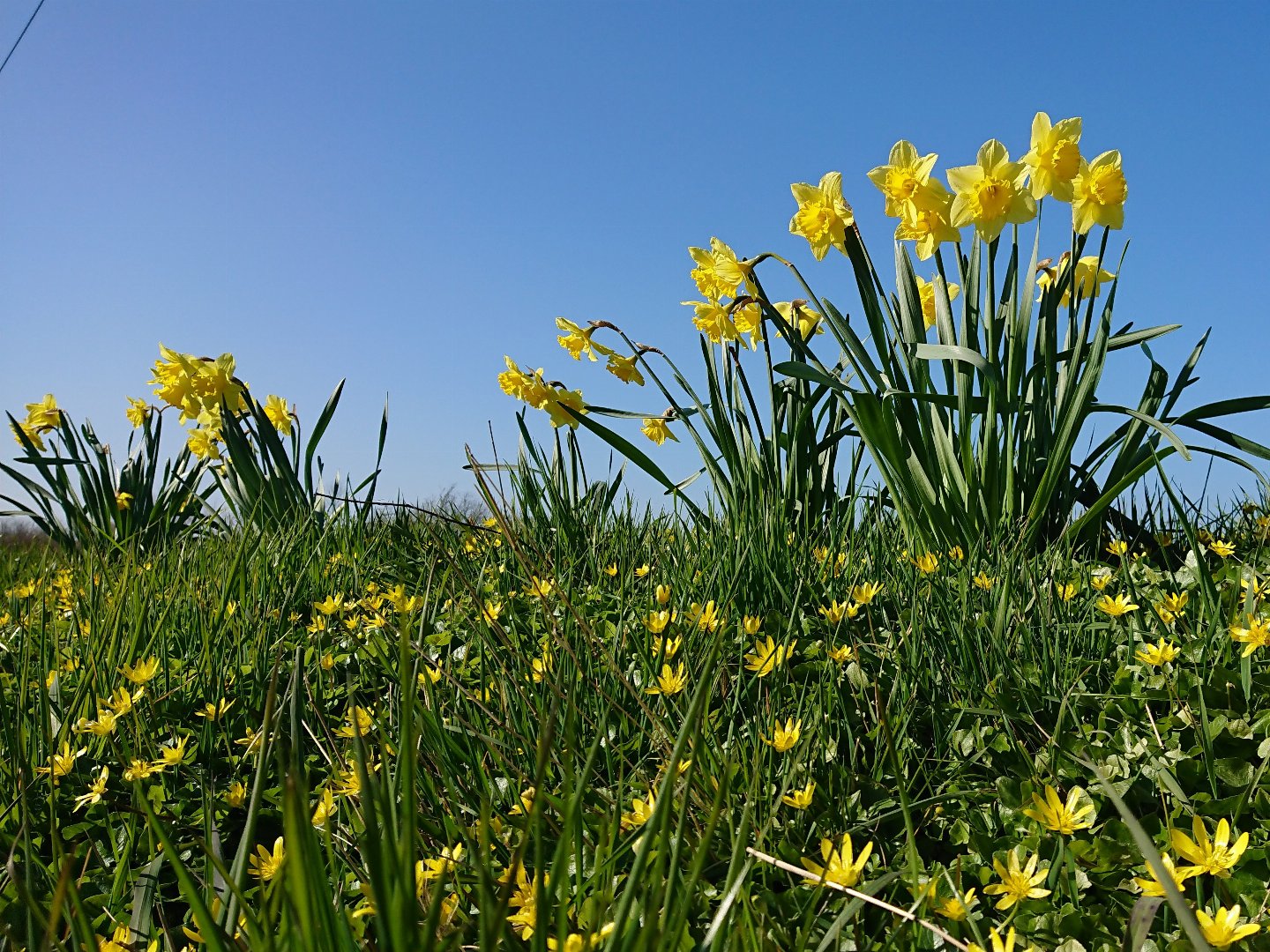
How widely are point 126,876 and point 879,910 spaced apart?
100 centimetres

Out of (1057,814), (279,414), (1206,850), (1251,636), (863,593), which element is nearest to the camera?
(1206,850)

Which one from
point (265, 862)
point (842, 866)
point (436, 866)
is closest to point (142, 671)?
point (265, 862)

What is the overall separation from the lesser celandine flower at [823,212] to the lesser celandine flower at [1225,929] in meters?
2.19

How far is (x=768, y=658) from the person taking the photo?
1.52 meters

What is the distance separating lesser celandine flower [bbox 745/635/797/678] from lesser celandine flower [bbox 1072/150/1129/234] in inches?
68.5

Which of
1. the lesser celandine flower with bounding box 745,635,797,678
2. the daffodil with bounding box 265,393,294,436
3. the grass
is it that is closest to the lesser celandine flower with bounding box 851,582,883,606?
the grass

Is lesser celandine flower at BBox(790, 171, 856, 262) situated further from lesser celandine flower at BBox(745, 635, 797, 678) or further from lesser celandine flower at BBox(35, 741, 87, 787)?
lesser celandine flower at BBox(35, 741, 87, 787)

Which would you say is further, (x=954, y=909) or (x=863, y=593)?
(x=863, y=593)

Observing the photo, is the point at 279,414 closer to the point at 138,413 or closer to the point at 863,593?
the point at 138,413

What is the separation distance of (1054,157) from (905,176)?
0.38 metres

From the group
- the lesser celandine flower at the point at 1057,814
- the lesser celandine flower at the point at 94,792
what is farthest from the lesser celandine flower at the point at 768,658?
the lesser celandine flower at the point at 94,792

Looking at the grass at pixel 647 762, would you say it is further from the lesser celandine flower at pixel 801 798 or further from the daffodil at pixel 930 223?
the daffodil at pixel 930 223

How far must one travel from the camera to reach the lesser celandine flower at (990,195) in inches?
102

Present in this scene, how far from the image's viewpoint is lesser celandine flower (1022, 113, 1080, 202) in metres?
2.55
